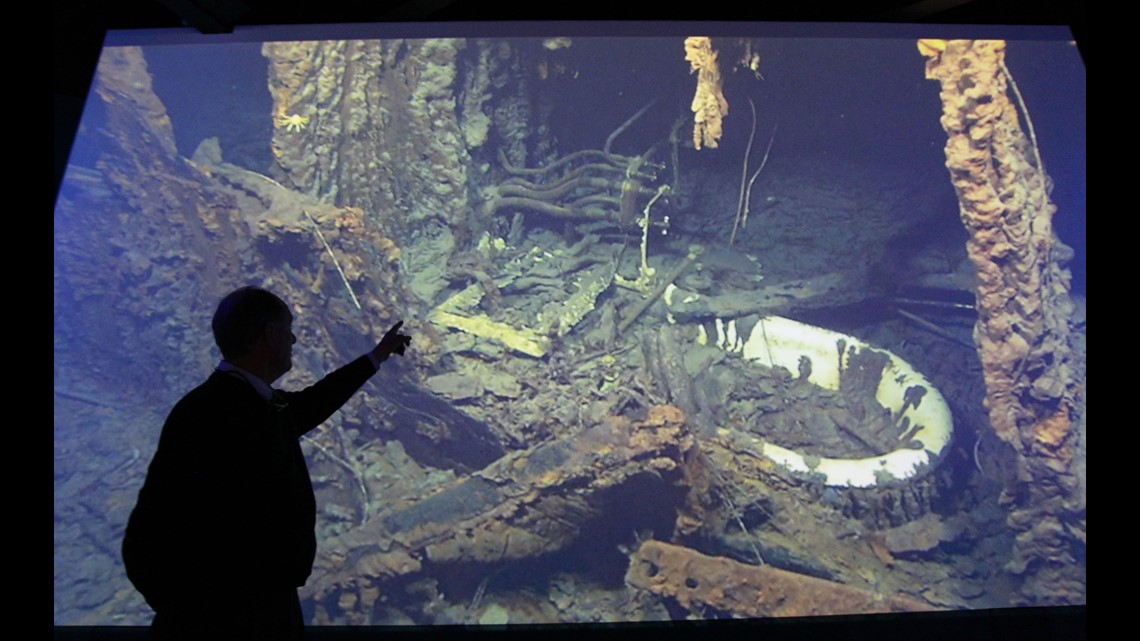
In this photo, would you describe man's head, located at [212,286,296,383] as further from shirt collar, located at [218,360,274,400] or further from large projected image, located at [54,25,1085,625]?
large projected image, located at [54,25,1085,625]

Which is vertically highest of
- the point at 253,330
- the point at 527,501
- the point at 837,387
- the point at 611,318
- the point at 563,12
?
the point at 563,12

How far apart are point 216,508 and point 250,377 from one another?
0.24m

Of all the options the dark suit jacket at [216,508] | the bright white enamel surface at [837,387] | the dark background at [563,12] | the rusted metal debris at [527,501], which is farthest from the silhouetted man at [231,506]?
the bright white enamel surface at [837,387]

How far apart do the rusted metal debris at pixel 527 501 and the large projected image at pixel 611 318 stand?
3 cm

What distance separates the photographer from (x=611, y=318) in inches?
309

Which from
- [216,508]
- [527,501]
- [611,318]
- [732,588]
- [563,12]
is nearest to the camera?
[216,508]

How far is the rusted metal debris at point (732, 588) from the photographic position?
18.6 feet

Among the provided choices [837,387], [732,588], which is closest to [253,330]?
[732,588]

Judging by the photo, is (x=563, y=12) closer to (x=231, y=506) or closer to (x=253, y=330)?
(x=253, y=330)

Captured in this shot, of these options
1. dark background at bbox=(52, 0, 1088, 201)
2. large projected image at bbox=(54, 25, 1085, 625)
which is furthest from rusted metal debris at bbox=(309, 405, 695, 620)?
dark background at bbox=(52, 0, 1088, 201)

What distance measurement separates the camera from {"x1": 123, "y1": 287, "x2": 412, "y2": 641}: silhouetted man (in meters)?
1.22

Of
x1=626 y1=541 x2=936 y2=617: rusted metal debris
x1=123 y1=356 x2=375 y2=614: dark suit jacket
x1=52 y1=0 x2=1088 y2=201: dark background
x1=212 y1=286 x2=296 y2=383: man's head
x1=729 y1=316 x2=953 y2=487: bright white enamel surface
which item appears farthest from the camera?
x1=729 y1=316 x2=953 y2=487: bright white enamel surface

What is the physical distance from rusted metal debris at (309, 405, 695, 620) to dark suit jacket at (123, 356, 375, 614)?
449 centimetres

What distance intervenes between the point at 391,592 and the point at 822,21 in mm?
6309
